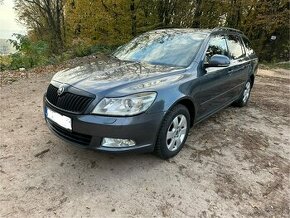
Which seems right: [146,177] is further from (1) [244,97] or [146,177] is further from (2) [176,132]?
(1) [244,97]

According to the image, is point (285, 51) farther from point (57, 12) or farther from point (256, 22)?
point (57, 12)

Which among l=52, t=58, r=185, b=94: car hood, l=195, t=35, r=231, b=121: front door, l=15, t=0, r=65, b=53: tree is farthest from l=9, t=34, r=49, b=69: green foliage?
l=15, t=0, r=65, b=53: tree

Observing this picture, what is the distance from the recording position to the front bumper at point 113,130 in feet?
10.1

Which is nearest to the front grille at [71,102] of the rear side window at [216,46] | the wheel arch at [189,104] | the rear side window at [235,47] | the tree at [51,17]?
the wheel arch at [189,104]

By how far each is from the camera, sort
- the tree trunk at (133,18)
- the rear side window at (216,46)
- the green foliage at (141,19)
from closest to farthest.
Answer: the rear side window at (216,46)
the green foliage at (141,19)
the tree trunk at (133,18)

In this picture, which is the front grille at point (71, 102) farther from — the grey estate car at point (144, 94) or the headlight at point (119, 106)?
the headlight at point (119, 106)

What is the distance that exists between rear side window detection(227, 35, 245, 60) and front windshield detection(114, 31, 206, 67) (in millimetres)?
894

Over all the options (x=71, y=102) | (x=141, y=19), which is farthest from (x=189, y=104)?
(x=141, y=19)

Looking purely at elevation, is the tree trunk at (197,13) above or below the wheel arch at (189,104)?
above

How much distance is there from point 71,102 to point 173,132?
1.27m

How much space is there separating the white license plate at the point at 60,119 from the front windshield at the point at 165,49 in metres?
1.46

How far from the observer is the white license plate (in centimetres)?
328

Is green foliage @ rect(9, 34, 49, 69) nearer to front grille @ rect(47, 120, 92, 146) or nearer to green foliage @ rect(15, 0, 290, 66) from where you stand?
green foliage @ rect(15, 0, 290, 66)

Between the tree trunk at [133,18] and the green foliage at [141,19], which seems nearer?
the green foliage at [141,19]
